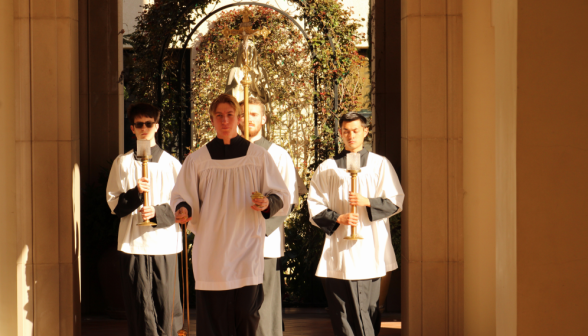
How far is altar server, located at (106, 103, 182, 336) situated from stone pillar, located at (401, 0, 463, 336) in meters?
1.92

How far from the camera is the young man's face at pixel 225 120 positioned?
487 centimetres

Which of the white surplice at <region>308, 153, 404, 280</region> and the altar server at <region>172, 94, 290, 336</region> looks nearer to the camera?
the altar server at <region>172, 94, 290, 336</region>

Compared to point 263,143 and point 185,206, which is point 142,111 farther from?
point 185,206

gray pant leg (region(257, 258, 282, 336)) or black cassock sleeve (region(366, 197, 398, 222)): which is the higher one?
black cassock sleeve (region(366, 197, 398, 222))

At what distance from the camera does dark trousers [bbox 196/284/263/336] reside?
4734mm

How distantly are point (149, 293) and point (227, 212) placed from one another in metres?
1.29

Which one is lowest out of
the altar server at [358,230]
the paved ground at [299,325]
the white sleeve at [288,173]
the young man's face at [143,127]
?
the paved ground at [299,325]

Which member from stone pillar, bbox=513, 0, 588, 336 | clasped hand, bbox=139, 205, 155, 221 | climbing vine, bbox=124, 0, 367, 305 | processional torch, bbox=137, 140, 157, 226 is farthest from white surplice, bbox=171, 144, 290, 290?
climbing vine, bbox=124, 0, 367, 305

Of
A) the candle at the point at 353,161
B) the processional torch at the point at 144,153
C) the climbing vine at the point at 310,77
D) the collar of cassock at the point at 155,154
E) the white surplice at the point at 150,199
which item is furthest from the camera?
the climbing vine at the point at 310,77

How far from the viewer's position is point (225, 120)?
4.89 m

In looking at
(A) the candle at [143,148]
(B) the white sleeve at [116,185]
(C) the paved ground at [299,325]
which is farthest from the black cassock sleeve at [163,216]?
(C) the paved ground at [299,325]

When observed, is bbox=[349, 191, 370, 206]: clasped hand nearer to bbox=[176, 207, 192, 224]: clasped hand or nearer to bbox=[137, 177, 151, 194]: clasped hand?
bbox=[176, 207, 192, 224]: clasped hand

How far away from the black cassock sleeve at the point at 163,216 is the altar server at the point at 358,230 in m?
1.11

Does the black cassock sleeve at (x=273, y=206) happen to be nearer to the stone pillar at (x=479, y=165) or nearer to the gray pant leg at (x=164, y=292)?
the gray pant leg at (x=164, y=292)
